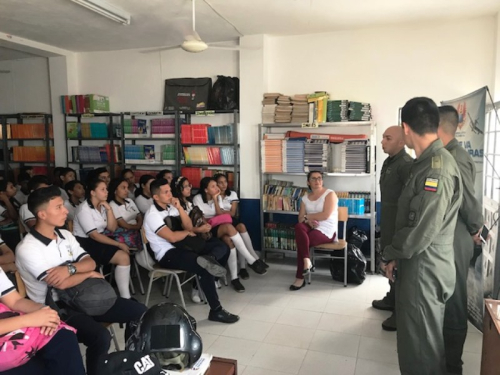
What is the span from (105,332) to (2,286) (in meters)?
0.59

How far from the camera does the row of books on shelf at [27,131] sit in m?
6.39

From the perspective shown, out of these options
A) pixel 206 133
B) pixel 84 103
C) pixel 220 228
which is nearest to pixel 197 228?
pixel 220 228

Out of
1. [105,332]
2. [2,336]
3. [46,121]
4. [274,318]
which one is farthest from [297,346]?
[46,121]

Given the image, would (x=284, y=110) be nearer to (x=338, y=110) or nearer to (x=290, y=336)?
(x=338, y=110)

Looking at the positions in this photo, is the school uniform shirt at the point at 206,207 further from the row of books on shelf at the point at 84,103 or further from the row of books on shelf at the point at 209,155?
the row of books on shelf at the point at 84,103

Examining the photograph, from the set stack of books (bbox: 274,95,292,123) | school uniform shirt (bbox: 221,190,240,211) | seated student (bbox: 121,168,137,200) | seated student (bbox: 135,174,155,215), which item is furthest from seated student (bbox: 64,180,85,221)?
stack of books (bbox: 274,95,292,123)

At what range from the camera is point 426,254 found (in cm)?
213

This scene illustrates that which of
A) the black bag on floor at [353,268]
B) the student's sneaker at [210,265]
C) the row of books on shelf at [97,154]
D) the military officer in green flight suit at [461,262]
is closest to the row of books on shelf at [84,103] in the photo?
the row of books on shelf at [97,154]

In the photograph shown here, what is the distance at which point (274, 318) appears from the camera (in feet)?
11.6

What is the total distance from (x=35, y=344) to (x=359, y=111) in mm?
4063

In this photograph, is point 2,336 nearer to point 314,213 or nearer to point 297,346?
point 297,346

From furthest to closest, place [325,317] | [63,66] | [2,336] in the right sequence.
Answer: [63,66] → [325,317] → [2,336]

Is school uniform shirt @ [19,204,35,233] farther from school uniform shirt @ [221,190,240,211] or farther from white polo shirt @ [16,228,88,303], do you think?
school uniform shirt @ [221,190,240,211]

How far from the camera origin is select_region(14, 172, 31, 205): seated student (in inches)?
207
